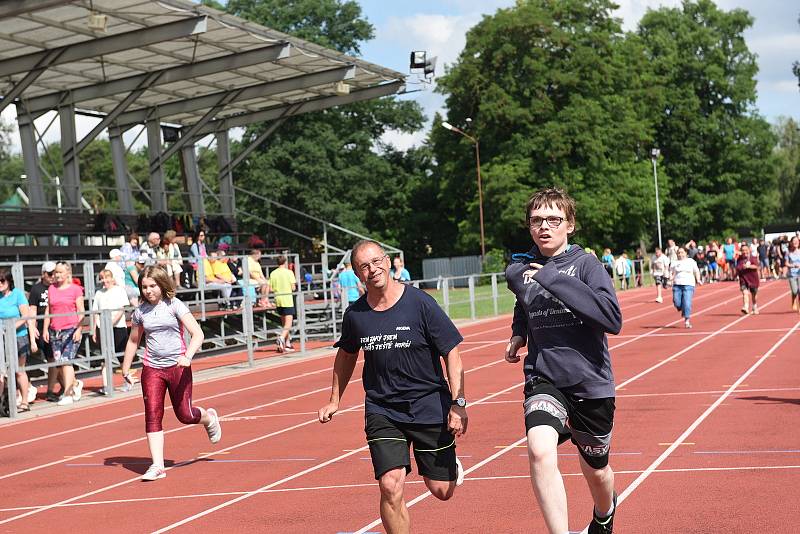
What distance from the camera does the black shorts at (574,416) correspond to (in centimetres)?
522

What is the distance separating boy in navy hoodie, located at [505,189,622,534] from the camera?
5.12 metres

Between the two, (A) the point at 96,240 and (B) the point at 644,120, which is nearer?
(A) the point at 96,240

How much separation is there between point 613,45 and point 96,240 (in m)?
37.7

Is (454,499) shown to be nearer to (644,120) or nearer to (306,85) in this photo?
(306,85)

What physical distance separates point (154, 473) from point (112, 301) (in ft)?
27.3

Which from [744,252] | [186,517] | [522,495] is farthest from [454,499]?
[744,252]

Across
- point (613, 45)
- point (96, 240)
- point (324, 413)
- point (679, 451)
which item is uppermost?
point (613, 45)

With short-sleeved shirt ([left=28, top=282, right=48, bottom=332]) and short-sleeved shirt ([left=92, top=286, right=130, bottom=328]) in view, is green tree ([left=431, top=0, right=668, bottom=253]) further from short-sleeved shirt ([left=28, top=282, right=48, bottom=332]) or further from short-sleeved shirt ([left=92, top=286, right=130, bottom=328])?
short-sleeved shirt ([left=28, top=282, right=48, bottom=332])

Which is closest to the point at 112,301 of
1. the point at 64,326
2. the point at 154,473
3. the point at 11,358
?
the point at 64,326

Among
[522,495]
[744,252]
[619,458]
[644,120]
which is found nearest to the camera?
[522,495]

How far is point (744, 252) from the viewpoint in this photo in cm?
2616

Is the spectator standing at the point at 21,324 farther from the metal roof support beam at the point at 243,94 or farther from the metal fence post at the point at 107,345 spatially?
the metal roof support beam at the point at 243,94

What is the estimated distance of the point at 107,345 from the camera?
16.4m

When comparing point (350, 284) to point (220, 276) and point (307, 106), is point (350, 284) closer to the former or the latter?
point (220, 276)
